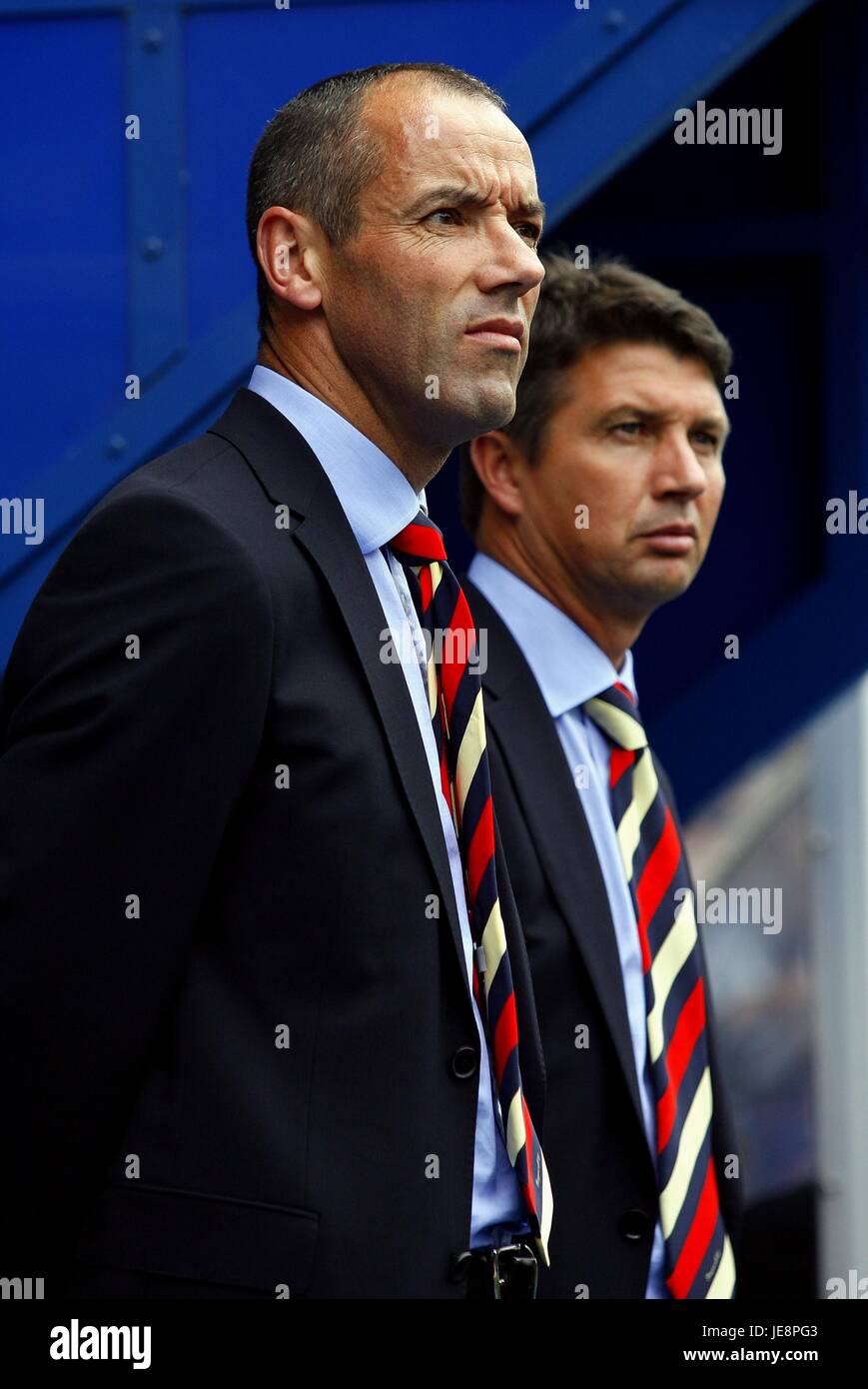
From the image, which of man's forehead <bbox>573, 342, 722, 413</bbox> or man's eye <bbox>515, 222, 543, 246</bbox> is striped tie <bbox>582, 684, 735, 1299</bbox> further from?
man's eye <bbox>515, 222, 543, 246</bbox>

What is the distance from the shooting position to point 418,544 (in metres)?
2.02

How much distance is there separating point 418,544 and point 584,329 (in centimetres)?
112

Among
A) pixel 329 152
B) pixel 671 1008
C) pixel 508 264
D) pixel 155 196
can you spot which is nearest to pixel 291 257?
pixel 329 152

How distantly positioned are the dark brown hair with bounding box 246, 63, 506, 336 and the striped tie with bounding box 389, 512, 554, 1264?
356 mm

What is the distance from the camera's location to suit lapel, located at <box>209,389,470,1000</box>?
71.0 inches

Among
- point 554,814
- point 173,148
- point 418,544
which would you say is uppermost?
point 173,148

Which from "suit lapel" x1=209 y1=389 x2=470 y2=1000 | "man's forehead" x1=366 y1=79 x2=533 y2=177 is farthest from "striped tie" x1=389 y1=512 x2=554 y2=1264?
"man's forehead" x1=366 y1=79 x2=533 y2=177

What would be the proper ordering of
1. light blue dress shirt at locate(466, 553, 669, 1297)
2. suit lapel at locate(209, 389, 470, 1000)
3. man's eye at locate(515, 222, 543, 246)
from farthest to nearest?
1. light blue dress shirt at locate(466, 553, 669, 1297)
2. man's eye at locate(515, 222, 543, 246)
3. suit lapel at locate(209, 389, 470, 1000)

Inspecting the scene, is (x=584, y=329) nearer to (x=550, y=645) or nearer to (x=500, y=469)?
(x=500, y=469)

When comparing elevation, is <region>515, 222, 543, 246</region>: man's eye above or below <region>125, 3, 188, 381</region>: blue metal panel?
below

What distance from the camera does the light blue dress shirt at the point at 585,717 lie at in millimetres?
2549

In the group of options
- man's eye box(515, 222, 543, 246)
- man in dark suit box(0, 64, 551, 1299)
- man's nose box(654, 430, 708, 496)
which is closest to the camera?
man in dark suit box(0, 64, 551, 1299)

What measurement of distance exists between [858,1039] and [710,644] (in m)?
2.46

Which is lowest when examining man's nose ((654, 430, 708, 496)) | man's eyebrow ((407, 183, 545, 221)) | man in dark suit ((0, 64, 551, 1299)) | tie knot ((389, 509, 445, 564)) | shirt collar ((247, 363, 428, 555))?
man in dark suit ((0, 64, 551, 1299))
